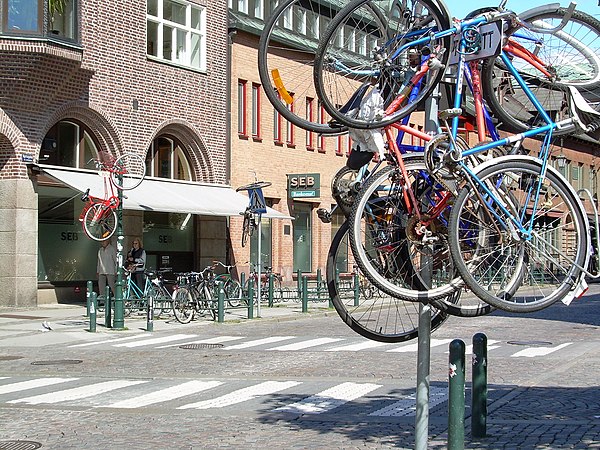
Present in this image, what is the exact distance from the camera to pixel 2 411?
38.4 feet

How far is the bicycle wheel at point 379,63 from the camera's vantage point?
275 inches

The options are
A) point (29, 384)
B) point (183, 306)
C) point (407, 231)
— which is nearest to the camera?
point (407, 231)

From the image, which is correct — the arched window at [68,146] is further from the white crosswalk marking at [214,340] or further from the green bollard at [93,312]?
the white crosswalk marking at [214,340]

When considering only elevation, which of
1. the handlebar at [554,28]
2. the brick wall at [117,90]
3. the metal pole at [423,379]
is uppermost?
the brick wall at [117,90]

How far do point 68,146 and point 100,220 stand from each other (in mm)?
3835

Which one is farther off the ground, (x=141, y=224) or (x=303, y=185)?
(x=303, y=185)

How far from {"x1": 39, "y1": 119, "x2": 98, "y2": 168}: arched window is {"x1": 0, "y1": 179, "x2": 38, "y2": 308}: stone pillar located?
128 cm

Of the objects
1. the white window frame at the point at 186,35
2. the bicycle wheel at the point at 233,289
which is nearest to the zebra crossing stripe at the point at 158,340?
the bicycle wheel at the point at 233,289

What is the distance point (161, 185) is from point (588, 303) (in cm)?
1391

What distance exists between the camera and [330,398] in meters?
12.5

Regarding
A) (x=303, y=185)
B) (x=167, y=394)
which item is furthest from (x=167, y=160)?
(x=167, y=394)

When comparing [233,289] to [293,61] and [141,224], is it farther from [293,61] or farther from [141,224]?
[293,61]

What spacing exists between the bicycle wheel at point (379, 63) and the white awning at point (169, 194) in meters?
17.8

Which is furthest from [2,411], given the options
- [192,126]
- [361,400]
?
[192,126]
